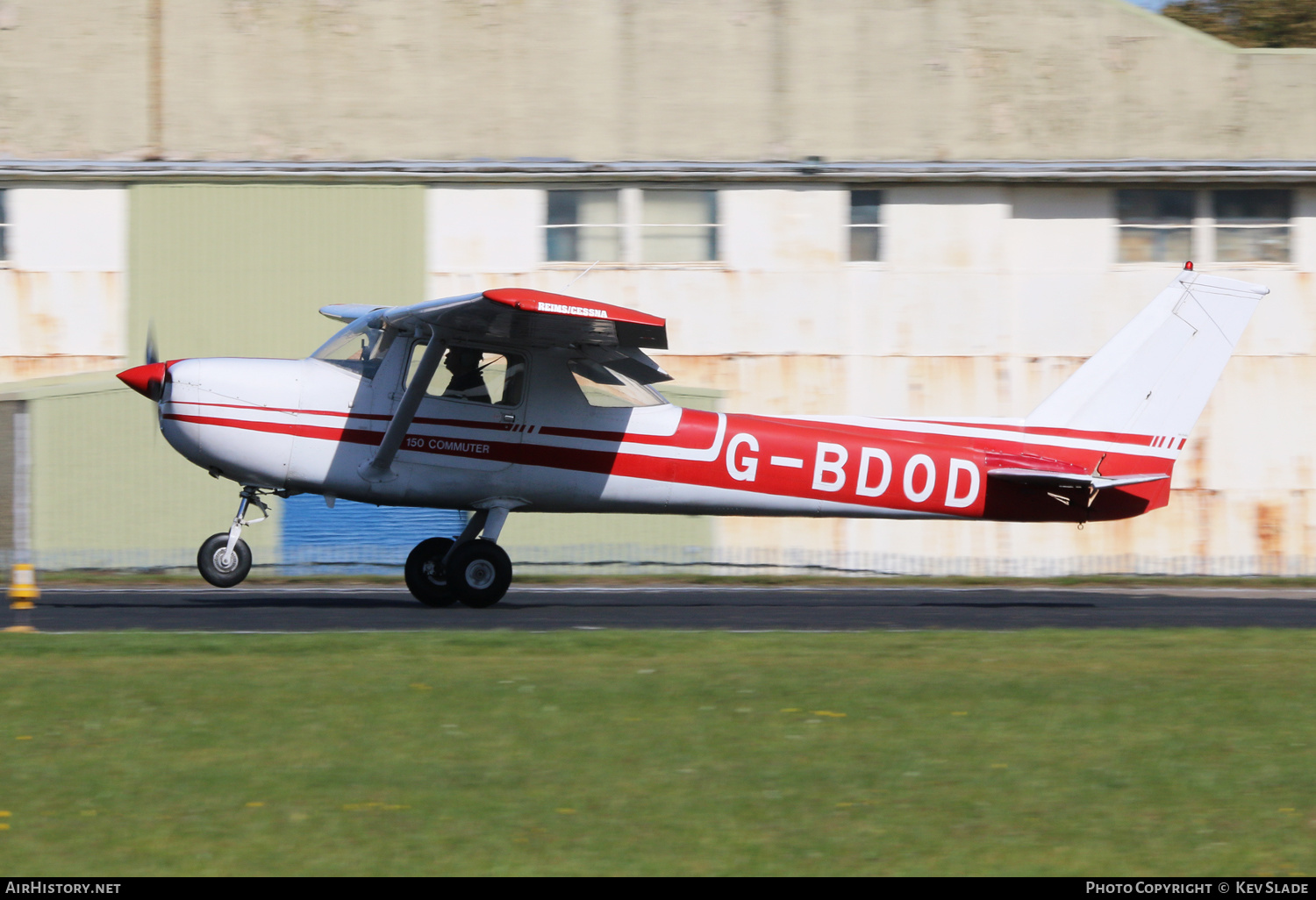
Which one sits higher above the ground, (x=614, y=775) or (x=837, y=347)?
(x=837, y=347)

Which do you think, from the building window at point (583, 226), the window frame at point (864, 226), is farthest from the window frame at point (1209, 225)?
the building window at point (583, 226)

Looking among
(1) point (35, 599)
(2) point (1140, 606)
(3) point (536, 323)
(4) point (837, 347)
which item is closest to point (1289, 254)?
(4) point (837, 347)

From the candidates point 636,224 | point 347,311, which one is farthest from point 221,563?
point 636,224

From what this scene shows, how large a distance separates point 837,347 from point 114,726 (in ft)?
49.8

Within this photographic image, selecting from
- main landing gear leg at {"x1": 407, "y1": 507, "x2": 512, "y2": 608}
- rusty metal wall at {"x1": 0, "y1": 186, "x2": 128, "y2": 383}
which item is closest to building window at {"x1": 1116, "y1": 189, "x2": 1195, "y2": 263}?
main landing gear leg at {"x1": 407, "y1": 507, "x2": 512, "y2": 608}

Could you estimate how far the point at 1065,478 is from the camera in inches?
507

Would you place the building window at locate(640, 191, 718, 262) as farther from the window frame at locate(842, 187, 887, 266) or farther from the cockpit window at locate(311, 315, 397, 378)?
the cockpit window at locate(311, 315, 397, 378)

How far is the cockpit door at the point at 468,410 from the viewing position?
12414 mm

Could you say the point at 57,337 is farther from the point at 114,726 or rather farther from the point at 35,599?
the point at 114,726

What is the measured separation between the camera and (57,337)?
20.1m

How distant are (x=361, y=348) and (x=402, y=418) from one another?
87 centimetres

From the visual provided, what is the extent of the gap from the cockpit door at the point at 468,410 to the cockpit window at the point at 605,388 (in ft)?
1.85

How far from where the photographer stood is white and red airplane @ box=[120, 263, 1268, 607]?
1214 centimetres

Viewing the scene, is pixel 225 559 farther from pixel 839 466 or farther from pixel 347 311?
pixel 839 466
